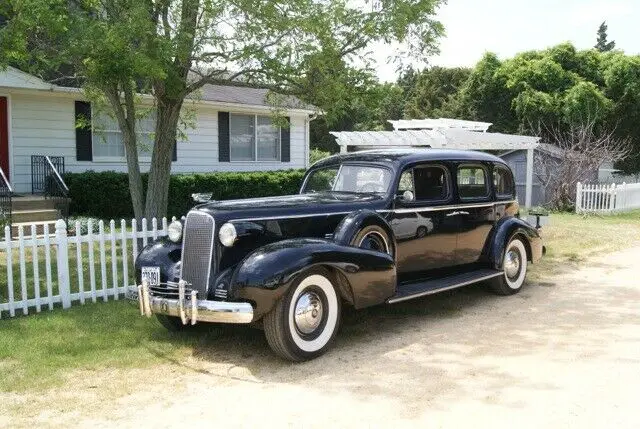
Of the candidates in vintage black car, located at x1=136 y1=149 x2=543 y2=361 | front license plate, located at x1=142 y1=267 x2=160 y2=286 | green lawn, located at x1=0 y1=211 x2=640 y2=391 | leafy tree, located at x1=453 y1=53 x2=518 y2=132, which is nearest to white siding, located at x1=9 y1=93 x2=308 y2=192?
green lawn, located at x1=0 y1=211 x2=640 y2=391

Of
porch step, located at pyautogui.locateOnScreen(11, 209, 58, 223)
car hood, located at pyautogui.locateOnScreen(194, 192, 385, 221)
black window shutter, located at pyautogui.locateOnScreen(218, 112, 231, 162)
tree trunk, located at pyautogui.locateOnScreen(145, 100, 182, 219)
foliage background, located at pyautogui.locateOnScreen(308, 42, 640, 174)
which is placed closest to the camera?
car hood, located at pyautogui.locateOnScreen(194, 192, 385, 221)

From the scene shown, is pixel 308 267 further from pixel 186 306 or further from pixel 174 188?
pixel 174 188

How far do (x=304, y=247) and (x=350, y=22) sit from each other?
205 inches

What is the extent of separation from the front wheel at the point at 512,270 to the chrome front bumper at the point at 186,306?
4.11 meters

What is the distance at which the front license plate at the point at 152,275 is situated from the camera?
5809 millimetres

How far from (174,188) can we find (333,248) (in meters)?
10.7

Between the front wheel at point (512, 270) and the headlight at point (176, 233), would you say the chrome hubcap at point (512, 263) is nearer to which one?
the front wheel at point (512, 270)

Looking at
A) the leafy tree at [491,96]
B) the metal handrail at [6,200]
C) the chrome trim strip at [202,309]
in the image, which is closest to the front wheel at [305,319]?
the chrome trim strip at [202,309]

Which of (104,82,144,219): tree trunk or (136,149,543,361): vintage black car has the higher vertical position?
(104,82,144,219): tree trunk

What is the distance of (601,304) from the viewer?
759cm

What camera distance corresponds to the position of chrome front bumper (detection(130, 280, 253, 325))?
5.04 metres

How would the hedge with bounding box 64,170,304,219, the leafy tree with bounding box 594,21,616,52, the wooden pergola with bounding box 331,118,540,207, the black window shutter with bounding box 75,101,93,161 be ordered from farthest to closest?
the leafy tree with bounding box 594,21,616,52
the wooden pergola with bounding box 331,118,540,207
the black window shutter with bounding box 75,101,93,161
the hedge with bounding box 64,170,304,219

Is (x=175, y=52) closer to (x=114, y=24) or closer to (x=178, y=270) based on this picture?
(x=114, y=24)

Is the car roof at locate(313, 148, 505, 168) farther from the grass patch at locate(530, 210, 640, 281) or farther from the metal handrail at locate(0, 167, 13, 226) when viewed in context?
the metal handrail at locate(0, 167, 13, 226)
